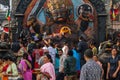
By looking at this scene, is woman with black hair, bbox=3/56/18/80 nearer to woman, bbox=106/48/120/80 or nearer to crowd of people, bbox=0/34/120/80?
crowd of people, bbox=0/34/120/80

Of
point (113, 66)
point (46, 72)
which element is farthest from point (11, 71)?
point (113, 66)

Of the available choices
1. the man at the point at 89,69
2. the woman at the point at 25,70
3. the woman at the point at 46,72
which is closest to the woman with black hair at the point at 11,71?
the woman at the point at 46,72

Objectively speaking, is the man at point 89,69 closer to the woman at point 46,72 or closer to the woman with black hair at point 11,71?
the woman with black hair at point 11,71

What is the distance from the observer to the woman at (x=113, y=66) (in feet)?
45.4

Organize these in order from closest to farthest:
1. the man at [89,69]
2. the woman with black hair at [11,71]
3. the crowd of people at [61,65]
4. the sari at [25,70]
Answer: the man at [89,69], the crowd of people at [61,65], the woman with black hair at [11,71], the sari at [25,70]

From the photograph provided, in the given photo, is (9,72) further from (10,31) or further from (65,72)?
(10,31)

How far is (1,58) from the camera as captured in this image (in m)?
12.2

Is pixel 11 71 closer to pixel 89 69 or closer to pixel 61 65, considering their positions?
pixel 89 69

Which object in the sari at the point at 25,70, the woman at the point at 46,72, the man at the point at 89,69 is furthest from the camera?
the sari at the point at 25,70

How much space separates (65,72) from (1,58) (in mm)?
3408

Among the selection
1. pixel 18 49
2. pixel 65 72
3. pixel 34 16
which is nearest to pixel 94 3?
pixel 34 16

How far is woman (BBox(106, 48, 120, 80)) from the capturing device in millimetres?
13833

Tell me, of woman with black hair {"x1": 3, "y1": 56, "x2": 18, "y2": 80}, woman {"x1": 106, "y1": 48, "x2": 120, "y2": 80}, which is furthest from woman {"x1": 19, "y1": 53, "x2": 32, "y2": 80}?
woman with black hair {"x1": 3, "y1": 56, "x2": 18, "y2": 80}

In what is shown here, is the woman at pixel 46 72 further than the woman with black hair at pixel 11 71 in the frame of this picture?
Yes
